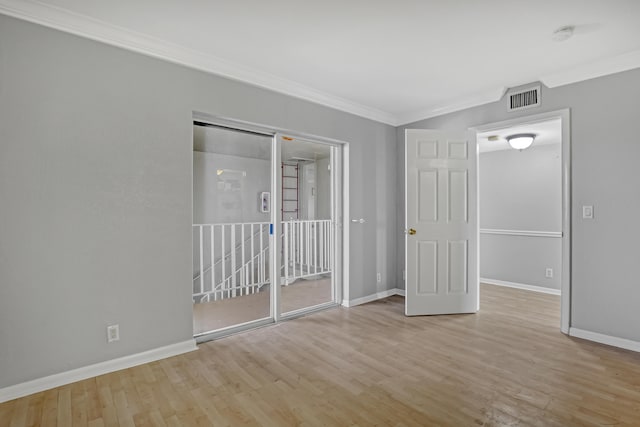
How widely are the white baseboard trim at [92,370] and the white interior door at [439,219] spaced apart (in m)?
2.47

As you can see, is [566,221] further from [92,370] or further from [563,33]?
[92,370]

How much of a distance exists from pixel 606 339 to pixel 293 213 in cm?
327

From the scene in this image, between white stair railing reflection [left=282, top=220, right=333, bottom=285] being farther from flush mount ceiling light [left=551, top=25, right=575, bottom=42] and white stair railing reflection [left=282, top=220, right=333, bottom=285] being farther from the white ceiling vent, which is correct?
flush mount ceiling light [left=551, top=25, right=575, bottom=42]

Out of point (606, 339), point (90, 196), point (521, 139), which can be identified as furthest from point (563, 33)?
point (90, 196)

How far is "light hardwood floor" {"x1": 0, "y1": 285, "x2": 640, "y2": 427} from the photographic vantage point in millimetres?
1926

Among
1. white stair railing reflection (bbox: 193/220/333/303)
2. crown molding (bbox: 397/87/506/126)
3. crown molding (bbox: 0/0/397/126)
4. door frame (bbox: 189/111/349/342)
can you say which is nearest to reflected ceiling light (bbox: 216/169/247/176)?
door frame (bbox: 189/111/349/342)

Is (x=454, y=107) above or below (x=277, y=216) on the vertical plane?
above

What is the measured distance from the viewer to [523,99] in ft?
11.5

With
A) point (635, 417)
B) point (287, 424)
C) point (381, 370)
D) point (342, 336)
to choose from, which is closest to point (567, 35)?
point (635, 417)

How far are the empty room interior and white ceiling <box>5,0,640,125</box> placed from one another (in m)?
0.02

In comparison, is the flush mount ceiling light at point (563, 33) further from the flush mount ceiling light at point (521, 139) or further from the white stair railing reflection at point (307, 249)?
the white stair railing reflection at point (307, 249)

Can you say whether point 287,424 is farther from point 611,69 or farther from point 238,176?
point 611,69

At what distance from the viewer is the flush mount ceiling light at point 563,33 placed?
2422 mm

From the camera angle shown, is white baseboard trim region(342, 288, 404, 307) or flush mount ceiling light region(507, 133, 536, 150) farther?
flush mount ceiling light region(507, 133, 536, 150)
